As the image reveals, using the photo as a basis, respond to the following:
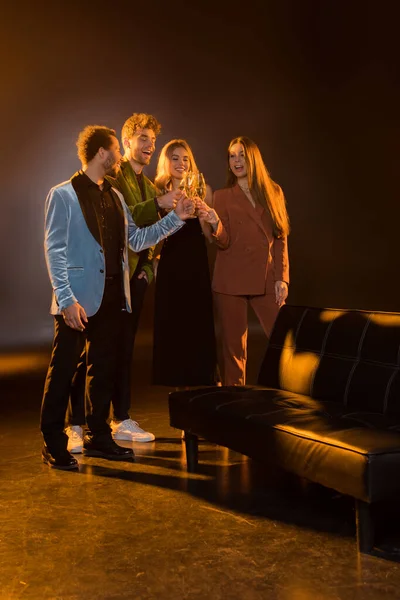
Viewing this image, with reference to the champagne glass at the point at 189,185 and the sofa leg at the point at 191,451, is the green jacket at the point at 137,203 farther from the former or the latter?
the sofa leg at the point at 191,451

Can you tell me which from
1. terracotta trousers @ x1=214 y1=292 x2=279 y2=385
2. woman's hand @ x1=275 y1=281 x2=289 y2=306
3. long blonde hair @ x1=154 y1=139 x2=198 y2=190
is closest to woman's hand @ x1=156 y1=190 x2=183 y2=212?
long blonde hair @ x1=154 y1=139 x2=198 y2=190

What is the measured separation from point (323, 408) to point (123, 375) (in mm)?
1361

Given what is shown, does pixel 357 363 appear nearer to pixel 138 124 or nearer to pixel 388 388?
pixel 388 388

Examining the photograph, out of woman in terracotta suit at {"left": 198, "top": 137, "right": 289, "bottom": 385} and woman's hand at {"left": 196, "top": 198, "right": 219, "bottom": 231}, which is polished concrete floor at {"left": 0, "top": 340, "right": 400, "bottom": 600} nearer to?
woman in terracotta suit at {"left": 198, "top": 137, "right": 289, "bottom": 385}

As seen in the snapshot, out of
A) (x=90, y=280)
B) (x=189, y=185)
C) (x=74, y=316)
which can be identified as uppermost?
(x=189, y=185)

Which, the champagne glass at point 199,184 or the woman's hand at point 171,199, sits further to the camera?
the woman's hand at point 171,199

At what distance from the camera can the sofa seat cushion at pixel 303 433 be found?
94.6 inches

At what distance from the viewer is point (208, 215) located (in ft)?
12.8

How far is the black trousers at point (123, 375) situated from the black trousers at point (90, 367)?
0.52ft

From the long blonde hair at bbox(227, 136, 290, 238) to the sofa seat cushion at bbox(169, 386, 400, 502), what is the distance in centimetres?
102

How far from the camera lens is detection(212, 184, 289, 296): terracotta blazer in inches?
163

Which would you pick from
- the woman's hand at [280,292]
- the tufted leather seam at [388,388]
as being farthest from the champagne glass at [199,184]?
the tufted leather seam at [388,388]

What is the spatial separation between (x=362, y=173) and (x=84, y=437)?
270 inches

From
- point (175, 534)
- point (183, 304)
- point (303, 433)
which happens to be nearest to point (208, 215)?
point (183, 304)
